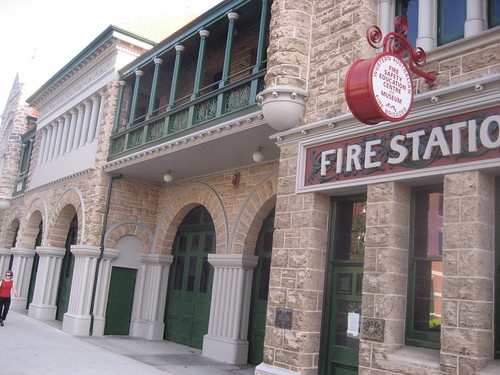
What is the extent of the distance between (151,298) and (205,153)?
15.9ft

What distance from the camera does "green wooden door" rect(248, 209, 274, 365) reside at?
10789 mm

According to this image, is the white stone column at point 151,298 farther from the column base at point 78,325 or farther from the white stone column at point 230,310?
the white stone column at point 230,310

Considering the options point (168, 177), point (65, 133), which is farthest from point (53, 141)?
point (168, 177)

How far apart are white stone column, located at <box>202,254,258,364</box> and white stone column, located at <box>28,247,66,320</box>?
23.1 ft

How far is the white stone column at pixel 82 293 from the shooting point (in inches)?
523

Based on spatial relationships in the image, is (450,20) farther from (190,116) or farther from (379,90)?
(190,116)

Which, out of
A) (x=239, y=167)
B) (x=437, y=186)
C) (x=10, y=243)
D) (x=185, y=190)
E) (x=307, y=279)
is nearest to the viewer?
(x=437, y=186)

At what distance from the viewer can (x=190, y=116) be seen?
10.9 meters

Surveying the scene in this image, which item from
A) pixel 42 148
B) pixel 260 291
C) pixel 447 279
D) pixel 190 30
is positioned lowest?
pixel 260 291

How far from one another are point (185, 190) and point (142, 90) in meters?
3.76

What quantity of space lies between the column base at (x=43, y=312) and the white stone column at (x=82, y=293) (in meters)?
2.57

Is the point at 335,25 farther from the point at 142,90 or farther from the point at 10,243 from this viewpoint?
the point at 10,243

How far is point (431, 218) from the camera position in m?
6.22

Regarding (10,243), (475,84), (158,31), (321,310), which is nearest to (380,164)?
(475,84)
